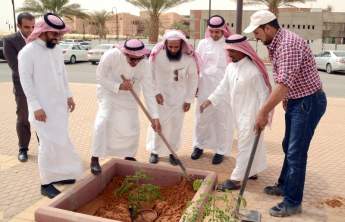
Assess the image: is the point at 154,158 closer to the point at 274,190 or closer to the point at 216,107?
the point at 216,107

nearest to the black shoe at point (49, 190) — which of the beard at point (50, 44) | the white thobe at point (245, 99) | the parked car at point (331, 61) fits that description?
the beard at point (50, 44)

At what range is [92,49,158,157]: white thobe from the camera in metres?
4.71

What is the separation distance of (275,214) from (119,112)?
2044 millimetres

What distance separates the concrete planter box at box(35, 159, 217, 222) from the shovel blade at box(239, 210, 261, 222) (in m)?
0.38

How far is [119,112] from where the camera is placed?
4805 millimetres

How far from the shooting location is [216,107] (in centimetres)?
560

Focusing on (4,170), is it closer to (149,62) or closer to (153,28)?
(149,62)

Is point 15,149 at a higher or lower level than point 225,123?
lower

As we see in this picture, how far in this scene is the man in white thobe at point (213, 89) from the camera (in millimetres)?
5480

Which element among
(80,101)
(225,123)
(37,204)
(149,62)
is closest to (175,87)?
(149,62)

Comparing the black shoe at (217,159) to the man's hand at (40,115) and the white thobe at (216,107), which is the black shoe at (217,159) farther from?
the man's hand at (40,115)

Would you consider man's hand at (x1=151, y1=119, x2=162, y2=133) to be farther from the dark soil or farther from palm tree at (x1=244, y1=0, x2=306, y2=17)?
palm tree at (x1=244, y1=0, x2=306, y2=17)

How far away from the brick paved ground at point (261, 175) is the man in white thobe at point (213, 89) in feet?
0.87

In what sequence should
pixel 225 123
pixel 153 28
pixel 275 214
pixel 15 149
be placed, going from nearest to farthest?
1. pixel 275 214
2. pixel 225 123
3. pixel 15 149
4. pixel 153 28
